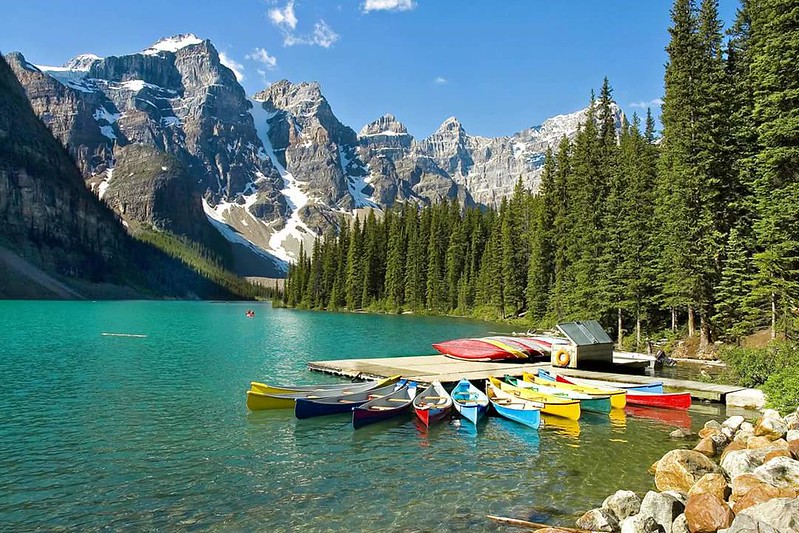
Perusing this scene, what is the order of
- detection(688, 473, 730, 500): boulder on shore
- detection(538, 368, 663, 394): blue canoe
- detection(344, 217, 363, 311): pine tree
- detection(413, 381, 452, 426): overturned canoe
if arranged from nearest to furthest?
detection(688, 473, 730, 500): boulder on shore < detection(413, 381, 452, 426): overturned canoe < detection(538, 368, 663, 394): blue canoe < detection(344, 217, 363, 311): pine tree

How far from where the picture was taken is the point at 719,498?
11688 mm

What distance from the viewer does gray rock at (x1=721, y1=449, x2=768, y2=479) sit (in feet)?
45.1

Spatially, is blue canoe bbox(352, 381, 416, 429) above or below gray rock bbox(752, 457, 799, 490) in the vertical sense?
below

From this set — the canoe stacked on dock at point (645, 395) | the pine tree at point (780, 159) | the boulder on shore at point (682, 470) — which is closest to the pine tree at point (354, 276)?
the pine tree at point (780, 159)

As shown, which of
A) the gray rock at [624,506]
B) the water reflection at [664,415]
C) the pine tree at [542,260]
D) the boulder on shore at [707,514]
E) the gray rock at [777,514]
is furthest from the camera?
the pine tree at [542,260]

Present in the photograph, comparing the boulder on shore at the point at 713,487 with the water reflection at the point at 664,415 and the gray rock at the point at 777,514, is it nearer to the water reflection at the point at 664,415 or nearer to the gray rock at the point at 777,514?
the gray rock at the point at 777,514

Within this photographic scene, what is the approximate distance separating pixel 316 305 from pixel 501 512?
134270 millimetres

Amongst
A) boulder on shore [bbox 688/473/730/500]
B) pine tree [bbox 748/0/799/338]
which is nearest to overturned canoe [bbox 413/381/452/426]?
boulder on shore [bbox 688/473/730/500]

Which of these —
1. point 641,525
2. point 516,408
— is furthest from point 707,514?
point 516,408

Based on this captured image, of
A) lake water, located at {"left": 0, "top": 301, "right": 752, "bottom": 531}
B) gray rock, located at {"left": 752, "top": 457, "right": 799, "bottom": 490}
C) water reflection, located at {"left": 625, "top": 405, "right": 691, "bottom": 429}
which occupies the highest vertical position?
gray rock, located at {"left": 752, "top": 457, "right": 799, "bottom": 490}

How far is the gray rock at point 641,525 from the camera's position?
1082 cm

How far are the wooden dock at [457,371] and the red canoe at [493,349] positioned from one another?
685mm

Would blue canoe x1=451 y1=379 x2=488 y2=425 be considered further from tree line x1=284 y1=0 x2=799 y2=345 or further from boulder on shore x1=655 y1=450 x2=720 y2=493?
tree line x1=284 y1=0 x2=799 y2=345

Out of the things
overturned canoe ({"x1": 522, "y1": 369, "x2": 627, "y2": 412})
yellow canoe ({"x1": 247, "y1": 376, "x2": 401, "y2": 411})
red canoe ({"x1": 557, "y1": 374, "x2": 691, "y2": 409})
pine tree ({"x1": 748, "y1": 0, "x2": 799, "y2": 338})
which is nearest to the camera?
yellow canoe ({"x1": 247, "y1": 376, "x2": 401, "y2": 411})
